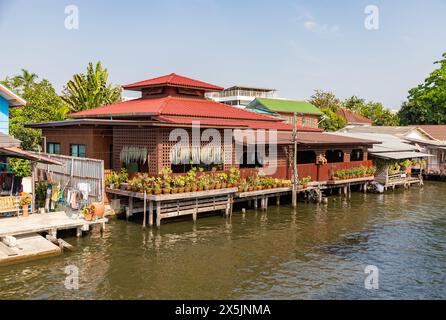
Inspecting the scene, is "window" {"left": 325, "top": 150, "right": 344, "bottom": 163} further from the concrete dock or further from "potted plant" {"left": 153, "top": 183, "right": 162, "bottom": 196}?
the concrete dock

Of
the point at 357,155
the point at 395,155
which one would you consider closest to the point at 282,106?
the point at 357,155

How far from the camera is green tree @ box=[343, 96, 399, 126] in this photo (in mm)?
76875

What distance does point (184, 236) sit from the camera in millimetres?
18844

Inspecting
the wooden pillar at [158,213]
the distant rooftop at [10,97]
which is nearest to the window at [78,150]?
the distant rooftop at [10,97]

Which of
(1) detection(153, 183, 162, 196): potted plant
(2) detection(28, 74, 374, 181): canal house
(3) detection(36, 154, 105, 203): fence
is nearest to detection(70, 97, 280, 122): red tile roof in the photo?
(2) detection(28, 74, 374, 181): canal house

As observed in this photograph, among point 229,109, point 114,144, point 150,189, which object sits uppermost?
point 229,109

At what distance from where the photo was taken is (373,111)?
8306cm

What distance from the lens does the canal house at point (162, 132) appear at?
69.5 ft

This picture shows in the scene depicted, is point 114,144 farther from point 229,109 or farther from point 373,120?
point 373,120

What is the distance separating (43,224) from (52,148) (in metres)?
11.4

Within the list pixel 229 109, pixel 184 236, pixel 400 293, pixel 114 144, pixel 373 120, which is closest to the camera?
pixel 400 293

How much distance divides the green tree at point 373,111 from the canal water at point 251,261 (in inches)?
2256
